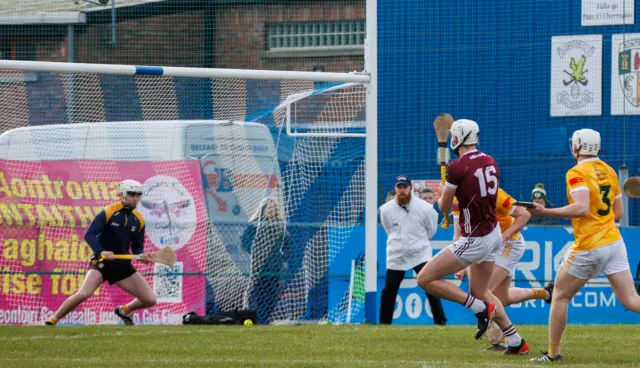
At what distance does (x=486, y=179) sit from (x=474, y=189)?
136 millimetres

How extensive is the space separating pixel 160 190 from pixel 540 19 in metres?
7.42

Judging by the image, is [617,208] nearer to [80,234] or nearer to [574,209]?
[574,209]

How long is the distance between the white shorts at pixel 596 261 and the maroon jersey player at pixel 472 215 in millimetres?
839

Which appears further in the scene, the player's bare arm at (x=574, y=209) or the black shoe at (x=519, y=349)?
the black shoe at (x=519, y=349)

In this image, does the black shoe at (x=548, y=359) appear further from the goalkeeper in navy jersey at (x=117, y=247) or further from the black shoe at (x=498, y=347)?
the goalkeeper in navy jersey at (x=117, y=247)

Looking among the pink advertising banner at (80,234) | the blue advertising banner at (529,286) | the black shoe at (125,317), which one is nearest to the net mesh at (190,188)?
the pink advertising banner at (80,234)

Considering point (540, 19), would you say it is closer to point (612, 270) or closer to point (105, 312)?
point (105, 312)

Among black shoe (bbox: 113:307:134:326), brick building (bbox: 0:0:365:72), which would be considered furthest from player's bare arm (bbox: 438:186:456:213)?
brick building (bbox: 0:0:365:72)

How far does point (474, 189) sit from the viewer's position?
956cm

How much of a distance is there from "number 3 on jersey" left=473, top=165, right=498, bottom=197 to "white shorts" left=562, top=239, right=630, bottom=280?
0.90 metres

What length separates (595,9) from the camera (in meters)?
18.8

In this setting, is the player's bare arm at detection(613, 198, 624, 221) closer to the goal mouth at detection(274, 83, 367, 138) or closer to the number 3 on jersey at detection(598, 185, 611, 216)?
the number 3 on jersey at detection(598, 185, 611, 216)

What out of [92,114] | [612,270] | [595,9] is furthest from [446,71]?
[612,270]

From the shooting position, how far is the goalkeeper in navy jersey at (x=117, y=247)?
13.7 m
